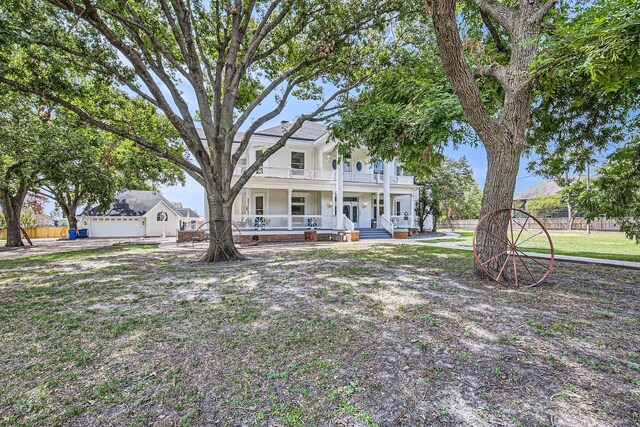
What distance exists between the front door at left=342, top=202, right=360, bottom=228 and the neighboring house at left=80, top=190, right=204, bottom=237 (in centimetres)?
1306

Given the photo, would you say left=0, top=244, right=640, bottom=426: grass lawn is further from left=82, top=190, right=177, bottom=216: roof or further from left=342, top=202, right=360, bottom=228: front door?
left=82, top=190, right=177, bottom=216: roof

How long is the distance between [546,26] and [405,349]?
7618 millimetres

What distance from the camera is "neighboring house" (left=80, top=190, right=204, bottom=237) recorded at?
26.5 meters

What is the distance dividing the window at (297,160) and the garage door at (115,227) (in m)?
17.2

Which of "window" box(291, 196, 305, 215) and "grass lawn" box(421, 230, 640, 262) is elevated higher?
"window" box(291, 196, 305, 215)

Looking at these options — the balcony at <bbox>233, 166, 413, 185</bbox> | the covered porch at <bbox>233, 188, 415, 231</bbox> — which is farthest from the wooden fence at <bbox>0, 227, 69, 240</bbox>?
the balcony at <bbox>233, 166, 413, 185</bbox>

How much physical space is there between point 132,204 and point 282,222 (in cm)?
1803

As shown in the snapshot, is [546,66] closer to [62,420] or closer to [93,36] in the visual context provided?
[62,420]

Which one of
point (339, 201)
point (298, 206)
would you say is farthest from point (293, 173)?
point (339, 201)

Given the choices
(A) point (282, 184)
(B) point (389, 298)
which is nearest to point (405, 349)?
(B) point (389, 298)

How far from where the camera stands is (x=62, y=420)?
1.98 metres

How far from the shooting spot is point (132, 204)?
92.9ft

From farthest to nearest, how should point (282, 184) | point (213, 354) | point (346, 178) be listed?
point (346, 178)
point (282, 184)
point (213, 354)

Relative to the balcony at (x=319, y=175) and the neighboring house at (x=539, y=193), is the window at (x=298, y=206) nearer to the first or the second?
the balcony at (x=319, y=175)
